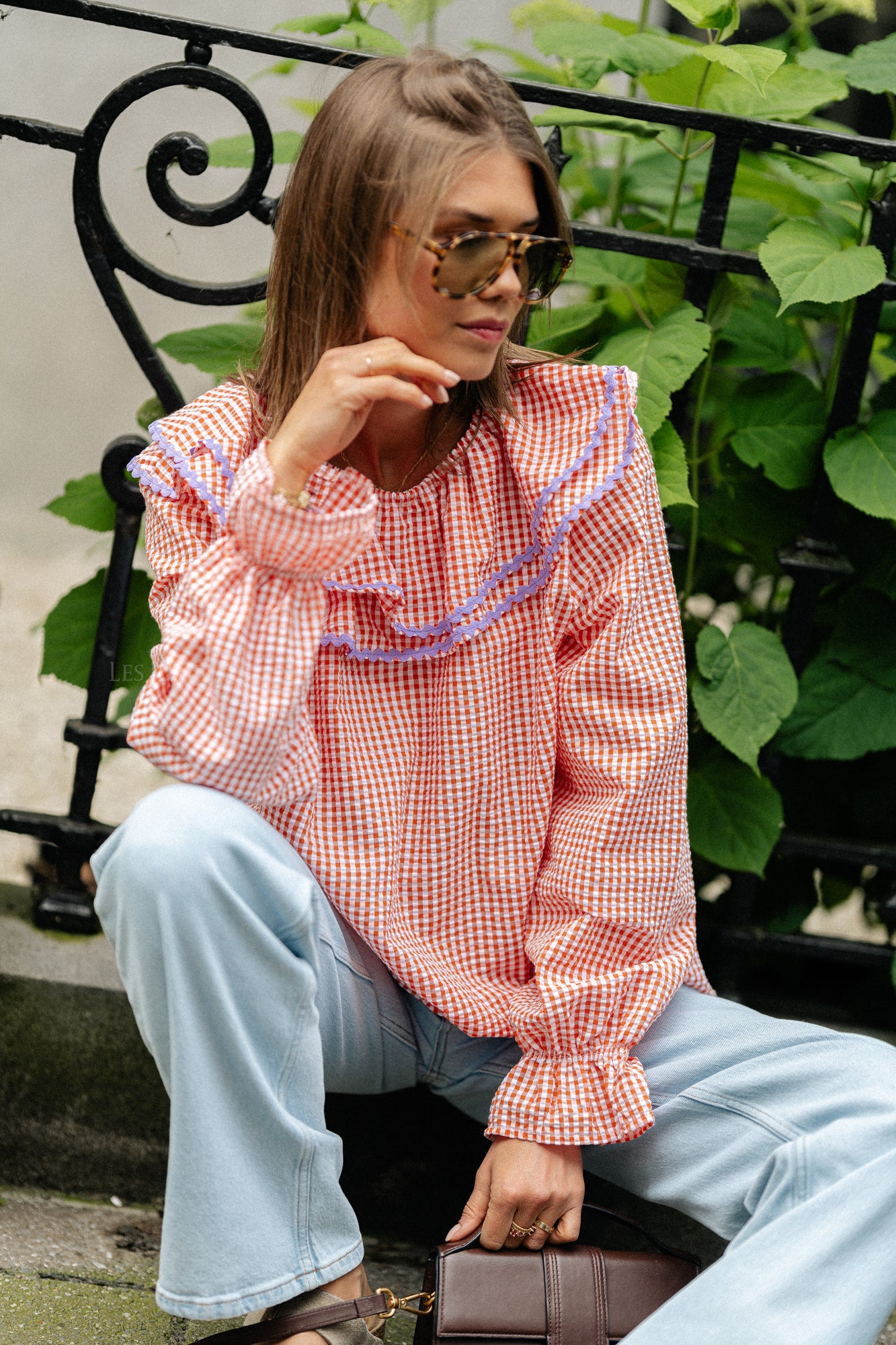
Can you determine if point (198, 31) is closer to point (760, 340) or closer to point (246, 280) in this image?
point (246, 280)

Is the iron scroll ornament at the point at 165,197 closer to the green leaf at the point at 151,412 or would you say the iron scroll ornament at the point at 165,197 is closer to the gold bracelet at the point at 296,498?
the green leaf at the point at 151,412

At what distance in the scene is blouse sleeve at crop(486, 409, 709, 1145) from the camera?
144 centimetres

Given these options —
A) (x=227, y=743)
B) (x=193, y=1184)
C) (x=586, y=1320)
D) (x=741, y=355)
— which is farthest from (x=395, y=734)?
(x=741, y=355)

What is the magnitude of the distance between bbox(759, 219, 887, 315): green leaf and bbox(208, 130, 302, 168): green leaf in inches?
25.8

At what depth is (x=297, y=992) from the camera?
1309mm

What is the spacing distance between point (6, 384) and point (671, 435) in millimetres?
2957

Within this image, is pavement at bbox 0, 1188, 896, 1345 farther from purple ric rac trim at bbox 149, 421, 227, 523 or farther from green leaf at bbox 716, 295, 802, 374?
green leaf at bbox 716, 295, 802, 374

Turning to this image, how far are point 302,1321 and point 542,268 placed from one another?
112cm

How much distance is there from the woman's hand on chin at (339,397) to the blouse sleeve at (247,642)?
31 mm

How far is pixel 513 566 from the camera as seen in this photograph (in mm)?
1542

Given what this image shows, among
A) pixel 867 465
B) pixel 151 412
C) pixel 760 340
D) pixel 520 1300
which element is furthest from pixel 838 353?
pixel 520 1300

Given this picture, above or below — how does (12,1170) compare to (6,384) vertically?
below

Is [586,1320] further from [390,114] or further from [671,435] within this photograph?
[390,114]

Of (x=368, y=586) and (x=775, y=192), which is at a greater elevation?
(x=775, y=192)
